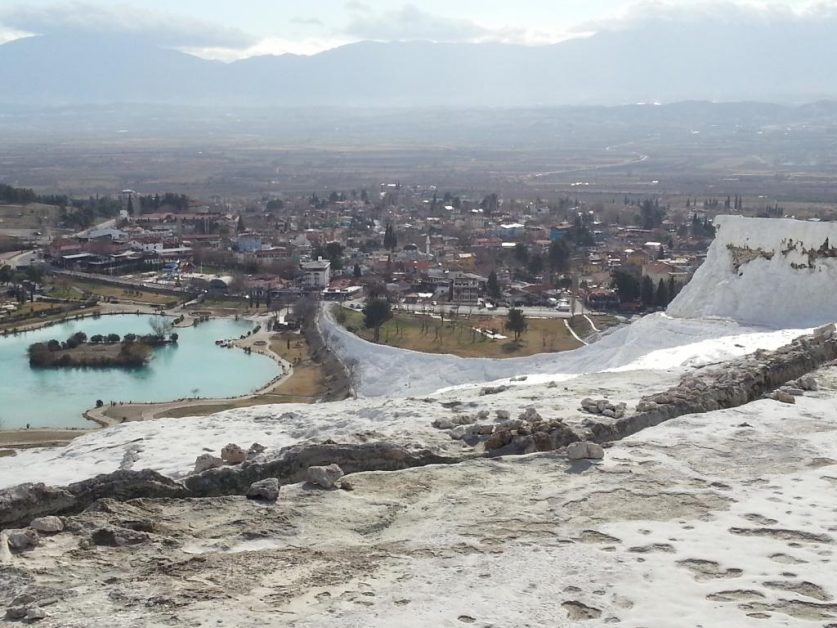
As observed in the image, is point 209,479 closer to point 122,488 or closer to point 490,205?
point 122,488

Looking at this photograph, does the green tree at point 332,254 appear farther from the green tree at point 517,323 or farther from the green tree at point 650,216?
the green tree at point 650,216

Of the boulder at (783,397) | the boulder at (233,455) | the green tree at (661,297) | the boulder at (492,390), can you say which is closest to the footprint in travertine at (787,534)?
the boulder at (783,397)

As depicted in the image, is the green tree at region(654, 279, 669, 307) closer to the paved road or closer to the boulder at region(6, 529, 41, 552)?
the paved road

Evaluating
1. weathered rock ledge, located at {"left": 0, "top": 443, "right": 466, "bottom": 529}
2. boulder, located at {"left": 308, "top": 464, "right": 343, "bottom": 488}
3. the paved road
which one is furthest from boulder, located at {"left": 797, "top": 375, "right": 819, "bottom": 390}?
the paved road

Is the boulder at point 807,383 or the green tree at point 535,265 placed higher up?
the boulder at point 807,383

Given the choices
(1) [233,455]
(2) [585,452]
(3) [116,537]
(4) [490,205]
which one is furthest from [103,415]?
(4) [490,205]

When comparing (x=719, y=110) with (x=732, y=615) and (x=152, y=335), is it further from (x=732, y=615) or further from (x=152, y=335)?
(x=732, y=615)

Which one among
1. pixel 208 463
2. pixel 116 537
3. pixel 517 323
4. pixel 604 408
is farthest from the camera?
pixel 517 323
